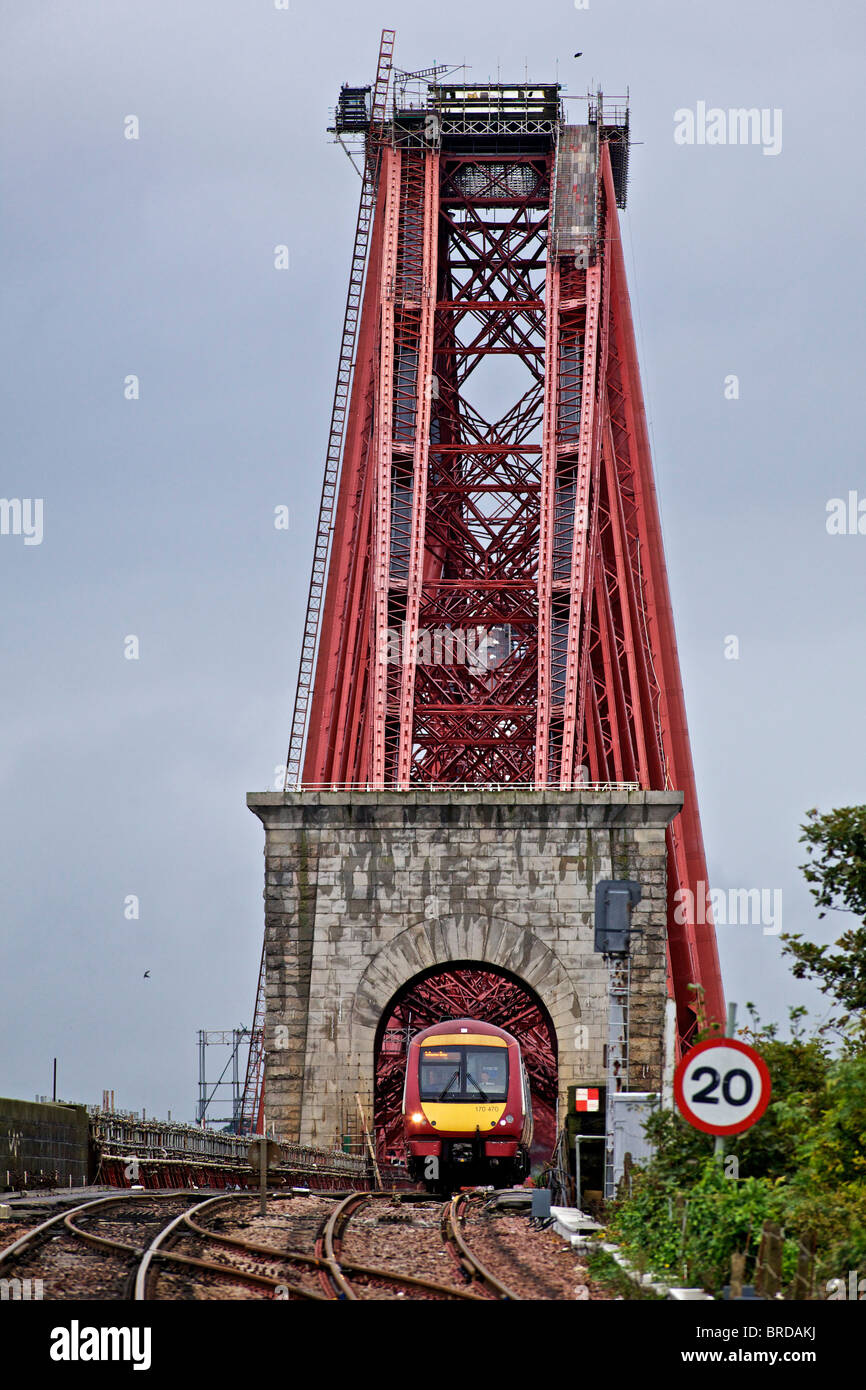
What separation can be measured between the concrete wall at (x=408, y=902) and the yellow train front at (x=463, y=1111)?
460 cm

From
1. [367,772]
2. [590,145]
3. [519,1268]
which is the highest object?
[590,145]

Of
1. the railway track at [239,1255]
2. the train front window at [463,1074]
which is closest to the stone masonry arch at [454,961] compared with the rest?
the train front window at [463,1074]

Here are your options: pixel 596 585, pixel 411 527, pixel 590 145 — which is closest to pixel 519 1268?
pixel 411 527

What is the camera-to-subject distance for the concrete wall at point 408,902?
39344 mm

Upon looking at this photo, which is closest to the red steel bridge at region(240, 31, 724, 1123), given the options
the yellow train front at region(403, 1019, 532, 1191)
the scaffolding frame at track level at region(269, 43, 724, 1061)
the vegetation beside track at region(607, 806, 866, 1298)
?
the scaffolding frame at track level at region(269, 43, 724, 1061)

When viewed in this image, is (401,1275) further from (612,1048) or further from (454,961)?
(454,961)

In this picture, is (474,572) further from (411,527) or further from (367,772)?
(367,772)

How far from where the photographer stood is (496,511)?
5797cm

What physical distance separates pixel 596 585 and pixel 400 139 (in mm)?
13591

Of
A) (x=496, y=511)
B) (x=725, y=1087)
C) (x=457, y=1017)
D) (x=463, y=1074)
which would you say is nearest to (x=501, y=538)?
(x=496, y=511)

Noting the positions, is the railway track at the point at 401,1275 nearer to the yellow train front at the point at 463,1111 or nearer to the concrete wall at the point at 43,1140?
the concrete wall at the point at 43,1140

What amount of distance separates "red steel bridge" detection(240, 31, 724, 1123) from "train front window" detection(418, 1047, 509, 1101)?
12.8 meters

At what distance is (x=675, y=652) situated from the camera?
55.6m

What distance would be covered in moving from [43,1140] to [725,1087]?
1835 centimetres
